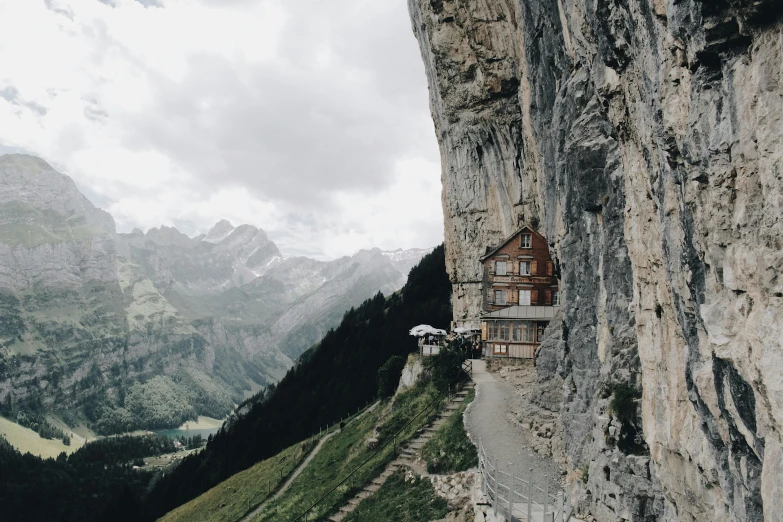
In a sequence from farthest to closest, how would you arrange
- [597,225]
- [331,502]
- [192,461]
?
[192,461] → [331,502] → [597,225]

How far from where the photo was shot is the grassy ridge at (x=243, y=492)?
1840 inches

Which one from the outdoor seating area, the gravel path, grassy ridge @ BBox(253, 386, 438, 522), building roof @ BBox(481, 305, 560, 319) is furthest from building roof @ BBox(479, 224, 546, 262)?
grassy ridge @ BBox(253, 386, 438, 522)

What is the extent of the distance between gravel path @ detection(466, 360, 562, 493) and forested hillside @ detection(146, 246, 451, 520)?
3807 cm

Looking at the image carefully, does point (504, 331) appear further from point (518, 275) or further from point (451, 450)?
point (451, 450)

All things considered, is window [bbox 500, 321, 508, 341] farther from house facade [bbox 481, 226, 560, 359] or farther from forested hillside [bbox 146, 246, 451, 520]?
forested hillside [bbox 146, 246, 451, 520]

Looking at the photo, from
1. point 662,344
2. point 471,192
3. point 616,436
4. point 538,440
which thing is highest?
point 471,192

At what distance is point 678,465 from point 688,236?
20.3ft

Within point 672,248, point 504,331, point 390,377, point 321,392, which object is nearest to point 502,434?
point 504,331

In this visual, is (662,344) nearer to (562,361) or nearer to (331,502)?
(562,361)

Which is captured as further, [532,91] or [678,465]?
[532,91]

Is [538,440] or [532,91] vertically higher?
[532,91]

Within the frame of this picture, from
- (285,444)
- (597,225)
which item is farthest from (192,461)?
(597,225)

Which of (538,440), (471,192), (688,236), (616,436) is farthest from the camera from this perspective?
(471,192)

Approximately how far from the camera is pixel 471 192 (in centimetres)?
6209
